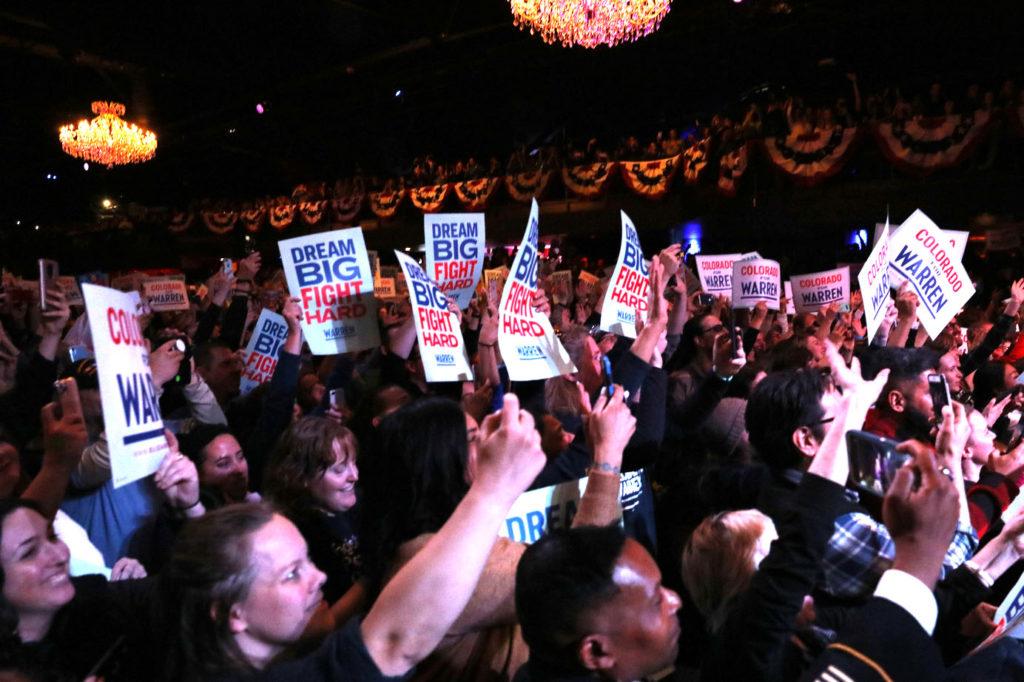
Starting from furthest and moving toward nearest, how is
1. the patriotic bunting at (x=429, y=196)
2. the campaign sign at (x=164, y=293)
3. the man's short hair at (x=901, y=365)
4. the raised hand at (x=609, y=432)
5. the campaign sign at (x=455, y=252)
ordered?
the patriotic bunting at (x=429, y=196)
the campaign sign at (x=164, y=293)
the campaign sign at (x=455, y=252)
the man's short hair at (x=901, y=365)
the raised hand at (x=609, y=432)

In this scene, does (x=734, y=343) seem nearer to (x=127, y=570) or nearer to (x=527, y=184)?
(x=127, y=570)

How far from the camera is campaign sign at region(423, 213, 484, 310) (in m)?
4.82

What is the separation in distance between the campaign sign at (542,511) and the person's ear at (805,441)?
57 centimetres

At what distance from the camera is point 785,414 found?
8.77ft

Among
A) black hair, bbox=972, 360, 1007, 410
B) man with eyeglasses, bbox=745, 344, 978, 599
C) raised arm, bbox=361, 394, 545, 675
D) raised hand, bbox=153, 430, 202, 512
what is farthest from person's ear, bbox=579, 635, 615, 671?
black hair, bbox=972, 360, 1007, 410

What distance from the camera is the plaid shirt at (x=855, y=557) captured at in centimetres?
210

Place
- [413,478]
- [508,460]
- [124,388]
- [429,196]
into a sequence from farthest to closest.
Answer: [429,196]
[124,388]
[413,478]
[508,460]

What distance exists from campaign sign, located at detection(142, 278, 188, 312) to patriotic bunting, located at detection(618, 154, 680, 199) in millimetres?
8700

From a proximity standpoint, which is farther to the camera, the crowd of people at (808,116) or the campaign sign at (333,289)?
the crowd of people at (808,116)

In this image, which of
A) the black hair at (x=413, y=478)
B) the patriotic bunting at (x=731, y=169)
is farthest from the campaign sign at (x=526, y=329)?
the patriotic bunting at (x=731, y=169)

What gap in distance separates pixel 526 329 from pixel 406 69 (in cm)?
1531

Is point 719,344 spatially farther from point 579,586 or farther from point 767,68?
point 767,68

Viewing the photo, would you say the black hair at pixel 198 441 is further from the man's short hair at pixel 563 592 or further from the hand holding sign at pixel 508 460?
the hand holding sign at pixel 508 460

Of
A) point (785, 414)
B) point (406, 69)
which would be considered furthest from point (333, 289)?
point (406, 69)
